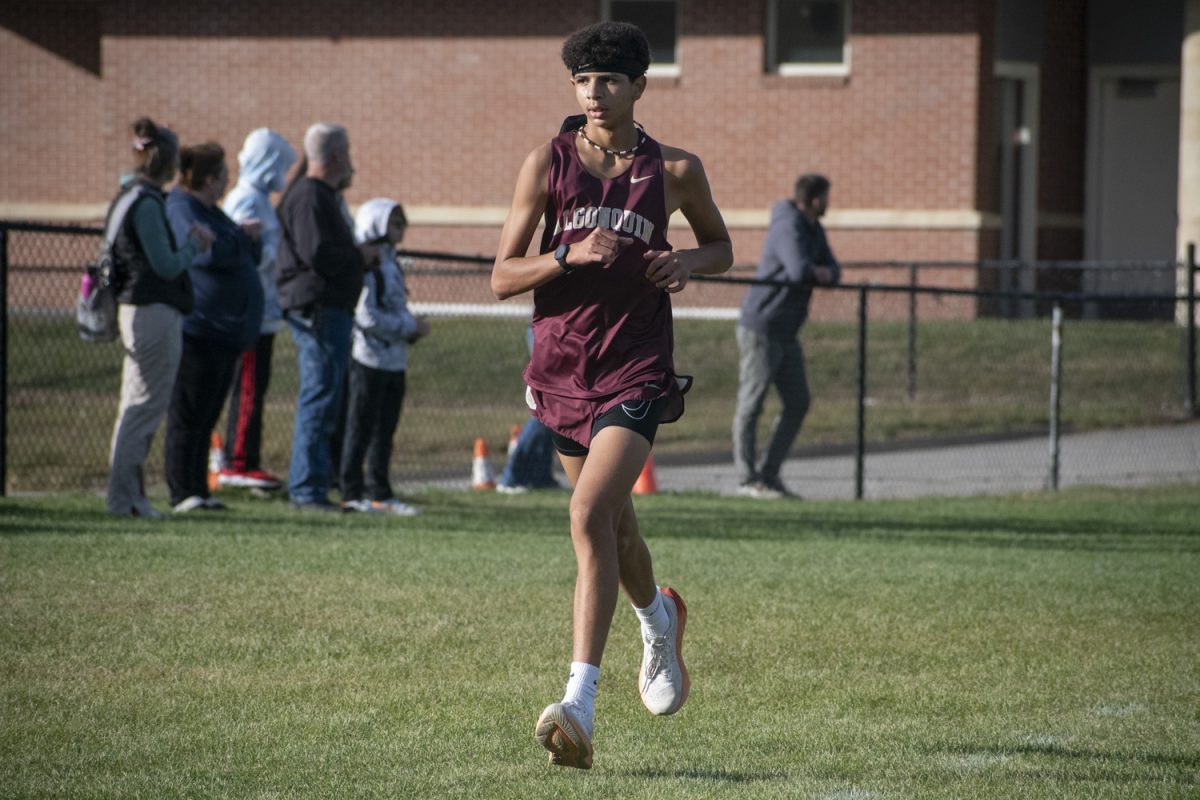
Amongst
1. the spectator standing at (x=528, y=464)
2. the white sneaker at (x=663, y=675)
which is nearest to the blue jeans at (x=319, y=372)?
the spectator standing at (x=528, y=464)

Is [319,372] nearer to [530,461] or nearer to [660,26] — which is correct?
[530,461]

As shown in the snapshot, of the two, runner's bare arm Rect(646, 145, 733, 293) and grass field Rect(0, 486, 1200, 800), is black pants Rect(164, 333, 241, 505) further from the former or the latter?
runner's bare arm Rect(646, 145, 733, 293)

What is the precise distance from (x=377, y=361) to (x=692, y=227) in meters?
5.61

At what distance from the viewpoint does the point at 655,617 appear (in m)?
5.41

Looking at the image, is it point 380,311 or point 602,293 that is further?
point 380,311

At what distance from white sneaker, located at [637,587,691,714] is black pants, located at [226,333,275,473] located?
638cm

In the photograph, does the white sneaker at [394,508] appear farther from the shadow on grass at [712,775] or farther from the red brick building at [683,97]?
the red brick building at [683,97]

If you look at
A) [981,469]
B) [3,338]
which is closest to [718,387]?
[981,469]

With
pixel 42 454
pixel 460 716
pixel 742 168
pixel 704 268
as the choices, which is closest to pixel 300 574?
pixel 460 716

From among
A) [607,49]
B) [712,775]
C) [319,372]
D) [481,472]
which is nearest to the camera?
[712,775]

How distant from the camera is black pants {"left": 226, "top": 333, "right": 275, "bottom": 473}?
11297 millimetres

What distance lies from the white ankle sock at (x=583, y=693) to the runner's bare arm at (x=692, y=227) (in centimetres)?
115

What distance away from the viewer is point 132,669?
19.7 feet

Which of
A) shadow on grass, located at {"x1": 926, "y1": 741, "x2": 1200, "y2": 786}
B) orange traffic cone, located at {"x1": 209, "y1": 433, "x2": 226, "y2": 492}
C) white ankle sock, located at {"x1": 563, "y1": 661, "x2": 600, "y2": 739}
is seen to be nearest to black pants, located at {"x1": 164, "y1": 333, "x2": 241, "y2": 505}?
orange traffic cone, located at {"x1": 209, "y1": 433, "x2": 226, "y2": 492}
